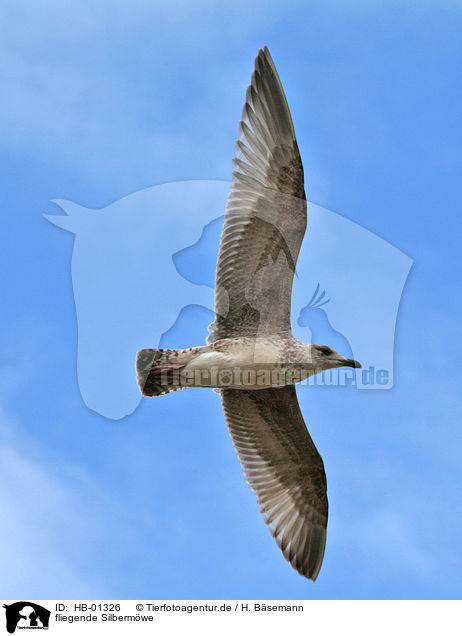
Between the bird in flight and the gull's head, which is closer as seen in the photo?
the bird in flight

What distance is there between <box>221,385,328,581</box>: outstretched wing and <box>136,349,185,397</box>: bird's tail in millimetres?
1066

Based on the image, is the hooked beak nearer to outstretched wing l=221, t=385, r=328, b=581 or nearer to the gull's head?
the gull's head

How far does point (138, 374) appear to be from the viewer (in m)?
9.66

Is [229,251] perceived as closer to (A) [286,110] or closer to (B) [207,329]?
(B) [207,329]

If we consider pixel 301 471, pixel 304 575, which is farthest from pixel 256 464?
pixel 304 575

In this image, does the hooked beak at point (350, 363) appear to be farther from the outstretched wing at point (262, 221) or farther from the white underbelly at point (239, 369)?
the outstretched wing at point (262, 221)

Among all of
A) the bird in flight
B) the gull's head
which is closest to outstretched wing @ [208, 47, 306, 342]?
the bird in flight

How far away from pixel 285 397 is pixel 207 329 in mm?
1431

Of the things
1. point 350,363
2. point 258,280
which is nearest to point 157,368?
point 258,280

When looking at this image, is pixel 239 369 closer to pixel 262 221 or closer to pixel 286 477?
pixel 262 221
